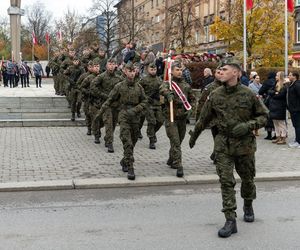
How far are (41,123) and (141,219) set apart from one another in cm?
1044

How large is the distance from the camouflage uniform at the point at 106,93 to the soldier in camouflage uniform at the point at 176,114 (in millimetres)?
2573

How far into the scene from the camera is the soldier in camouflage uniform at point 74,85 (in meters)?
15.9

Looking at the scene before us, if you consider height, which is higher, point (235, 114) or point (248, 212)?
point (235, 114)

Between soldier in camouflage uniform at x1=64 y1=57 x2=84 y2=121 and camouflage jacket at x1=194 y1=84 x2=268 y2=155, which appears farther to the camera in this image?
soldier in camouflage uniform at x1=64 y1=57 x2=84 y2=121

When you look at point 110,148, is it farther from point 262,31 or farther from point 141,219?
point 262,31

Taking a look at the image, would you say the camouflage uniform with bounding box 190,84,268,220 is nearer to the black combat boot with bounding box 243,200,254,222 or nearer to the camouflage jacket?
the camouflage jacket

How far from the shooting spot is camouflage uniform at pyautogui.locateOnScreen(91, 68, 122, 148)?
37.4 feet

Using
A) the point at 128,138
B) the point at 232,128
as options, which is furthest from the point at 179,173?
the point at 232,128

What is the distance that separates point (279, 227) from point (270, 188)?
2381 millimetres

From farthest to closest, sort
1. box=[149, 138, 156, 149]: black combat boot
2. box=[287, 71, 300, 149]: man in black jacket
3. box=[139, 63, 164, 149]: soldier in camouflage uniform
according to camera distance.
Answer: box=[287, 71, 300, 149]: man in black jacket, box=[149, 138, 156, 149]: black combat boot, box=[139, 63, 164, 149]: soldier in camouflage uniform

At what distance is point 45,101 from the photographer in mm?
19062

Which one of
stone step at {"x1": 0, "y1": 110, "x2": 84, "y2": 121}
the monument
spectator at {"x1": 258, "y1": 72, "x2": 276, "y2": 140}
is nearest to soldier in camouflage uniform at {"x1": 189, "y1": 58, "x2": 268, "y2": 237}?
spectator at {"x1": 258, "y1": 72, "x2": 276, "y2": 140}

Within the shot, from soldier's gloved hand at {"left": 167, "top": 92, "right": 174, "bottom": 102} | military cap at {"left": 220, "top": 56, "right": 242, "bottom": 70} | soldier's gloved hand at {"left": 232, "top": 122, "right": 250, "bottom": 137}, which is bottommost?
soldier's gloved hand at {"left": 232, "top": 122, "right": 250, "bottom": 137}

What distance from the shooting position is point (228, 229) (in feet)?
18.3
